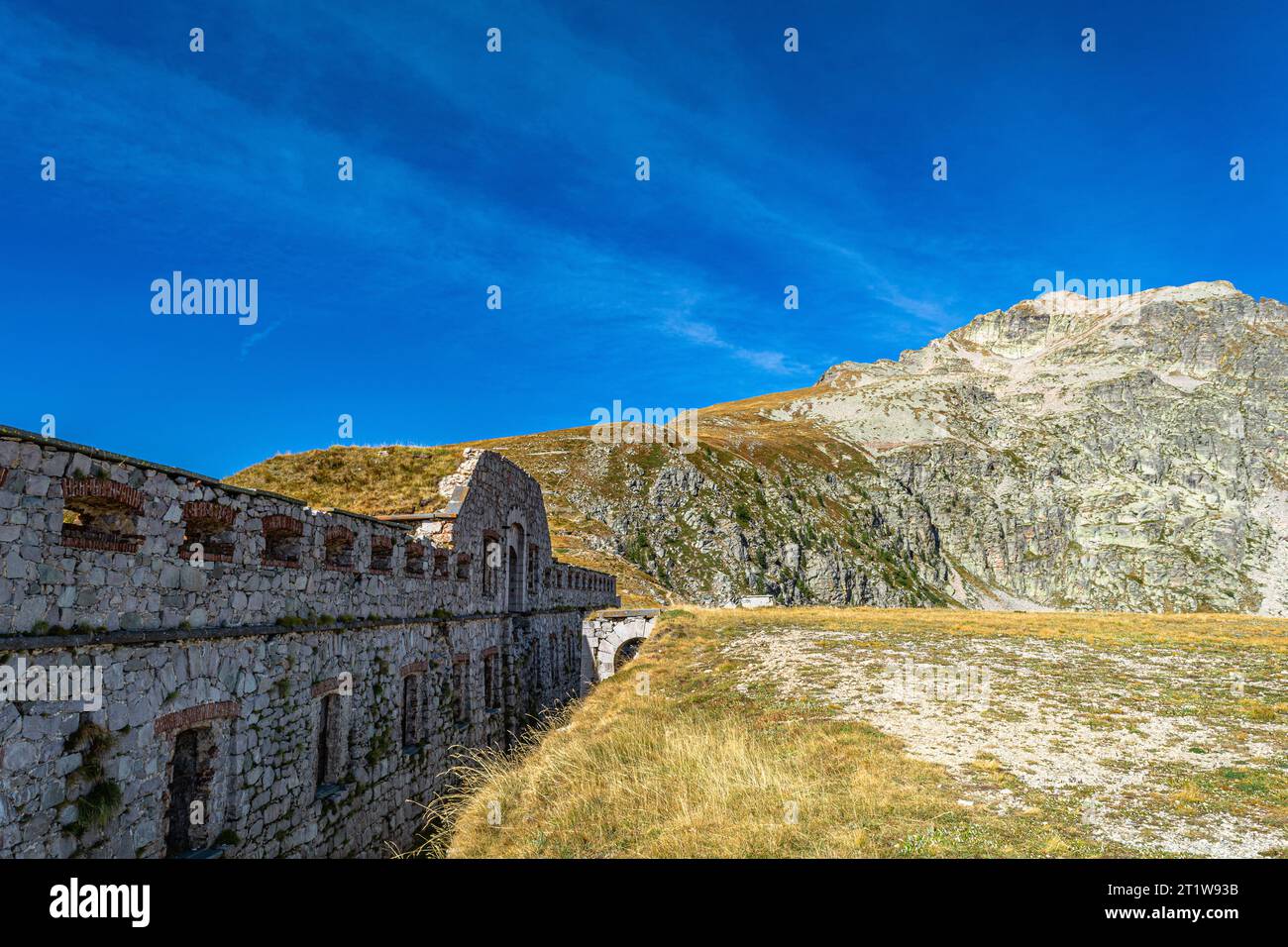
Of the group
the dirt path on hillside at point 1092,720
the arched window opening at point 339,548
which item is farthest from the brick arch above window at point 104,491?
the dirt path on hillside at point 1092,720

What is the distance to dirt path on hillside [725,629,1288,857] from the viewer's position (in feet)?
23.6

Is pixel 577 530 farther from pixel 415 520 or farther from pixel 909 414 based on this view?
pixel 909 414

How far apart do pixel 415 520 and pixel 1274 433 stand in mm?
153326

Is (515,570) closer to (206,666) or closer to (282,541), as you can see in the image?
(282,541)

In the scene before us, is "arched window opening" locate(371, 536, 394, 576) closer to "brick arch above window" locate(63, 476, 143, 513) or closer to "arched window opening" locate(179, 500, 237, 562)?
"arched window opening" locate(179, 500, 237, 562)

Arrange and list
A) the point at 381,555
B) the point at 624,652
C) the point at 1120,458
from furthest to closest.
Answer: the point at 1120,458 < the point at 624,652 < the point at 381,555

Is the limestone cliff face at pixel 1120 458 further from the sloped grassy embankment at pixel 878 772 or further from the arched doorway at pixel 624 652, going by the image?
the sloped grassy embankment at pixel 878 772

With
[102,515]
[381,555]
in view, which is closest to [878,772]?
[102,515]

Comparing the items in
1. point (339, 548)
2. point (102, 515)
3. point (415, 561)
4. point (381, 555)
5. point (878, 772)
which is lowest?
point (878, 772)

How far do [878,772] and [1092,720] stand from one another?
5067mm

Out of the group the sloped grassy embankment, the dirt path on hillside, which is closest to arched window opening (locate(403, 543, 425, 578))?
the sloped grassy embankment

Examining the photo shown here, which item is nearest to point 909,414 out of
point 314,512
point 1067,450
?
point 1067,450

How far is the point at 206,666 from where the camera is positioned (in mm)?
8977

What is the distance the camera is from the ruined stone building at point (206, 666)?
6.70 meters
